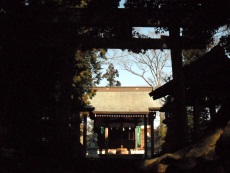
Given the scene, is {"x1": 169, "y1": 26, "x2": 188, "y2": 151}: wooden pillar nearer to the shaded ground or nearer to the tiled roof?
the shaded ground

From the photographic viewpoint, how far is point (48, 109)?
10.9 meters

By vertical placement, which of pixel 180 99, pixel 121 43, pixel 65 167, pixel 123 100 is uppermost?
pixel 123 100

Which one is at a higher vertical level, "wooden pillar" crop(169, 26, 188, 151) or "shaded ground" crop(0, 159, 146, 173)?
"wooden pillar" crop(169, 26, 188, 151)

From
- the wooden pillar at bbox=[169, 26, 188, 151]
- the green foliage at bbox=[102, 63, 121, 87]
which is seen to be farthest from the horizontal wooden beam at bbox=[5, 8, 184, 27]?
the green foliage at bbox=[102, 63, 121, 87]

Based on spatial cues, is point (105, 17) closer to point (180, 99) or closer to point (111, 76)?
point (180, 99)

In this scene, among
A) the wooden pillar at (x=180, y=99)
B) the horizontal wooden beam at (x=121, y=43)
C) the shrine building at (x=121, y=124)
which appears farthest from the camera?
the shrine building at (x=121, y=124)

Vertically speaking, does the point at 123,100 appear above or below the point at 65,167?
above

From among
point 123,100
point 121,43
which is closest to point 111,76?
point 123,100

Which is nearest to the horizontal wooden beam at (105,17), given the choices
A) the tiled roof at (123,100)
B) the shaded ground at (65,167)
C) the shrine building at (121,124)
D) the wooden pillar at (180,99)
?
the wooden pillar at (180,99)

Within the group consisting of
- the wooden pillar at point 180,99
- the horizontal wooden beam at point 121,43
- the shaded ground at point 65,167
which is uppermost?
the horizontal wooden beam at point 121,43

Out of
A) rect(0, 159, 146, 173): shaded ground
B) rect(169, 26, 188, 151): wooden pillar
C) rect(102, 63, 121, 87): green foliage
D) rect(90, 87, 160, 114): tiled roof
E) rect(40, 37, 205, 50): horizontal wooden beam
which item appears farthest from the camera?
rect(102, 63, 121, 87): green foliage

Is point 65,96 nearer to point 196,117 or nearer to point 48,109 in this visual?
point 48,109

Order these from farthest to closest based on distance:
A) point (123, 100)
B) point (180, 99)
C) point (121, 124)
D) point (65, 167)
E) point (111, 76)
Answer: point (111, 76) → point (123, 100) → point (121, 124) → point (180, 99) → point (65, 167)

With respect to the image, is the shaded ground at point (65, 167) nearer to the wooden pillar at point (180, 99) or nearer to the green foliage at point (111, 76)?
the wooden pillar at point (180, 99)
